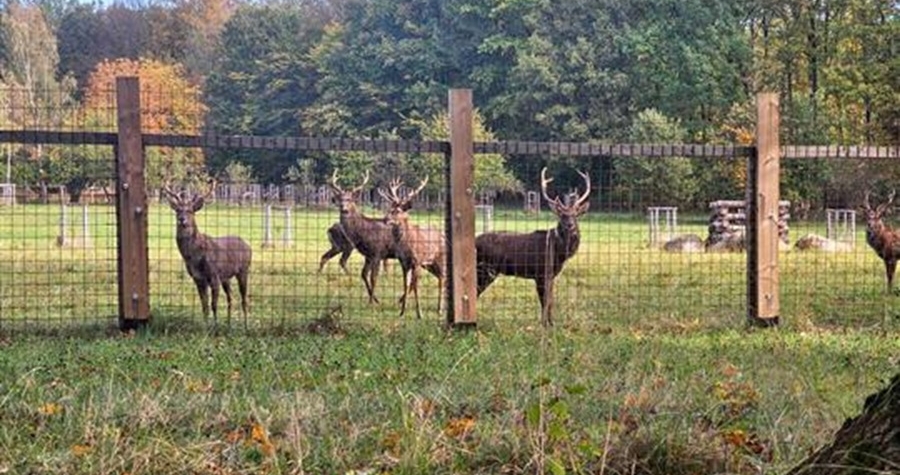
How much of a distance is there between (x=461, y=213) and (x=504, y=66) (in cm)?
5151

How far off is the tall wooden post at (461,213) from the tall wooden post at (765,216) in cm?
246

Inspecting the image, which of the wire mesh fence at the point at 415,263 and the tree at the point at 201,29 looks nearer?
the wire mesh fence at the point at 415,263

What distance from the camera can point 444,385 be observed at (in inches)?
197

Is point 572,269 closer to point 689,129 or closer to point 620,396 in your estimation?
point 620,396

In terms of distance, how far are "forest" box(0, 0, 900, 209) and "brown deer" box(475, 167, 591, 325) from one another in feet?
57.7

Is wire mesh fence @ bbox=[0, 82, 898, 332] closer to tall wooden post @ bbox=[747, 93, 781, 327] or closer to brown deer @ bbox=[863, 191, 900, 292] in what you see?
tall wooden post @ bbox=[747, 93, 781, 327]

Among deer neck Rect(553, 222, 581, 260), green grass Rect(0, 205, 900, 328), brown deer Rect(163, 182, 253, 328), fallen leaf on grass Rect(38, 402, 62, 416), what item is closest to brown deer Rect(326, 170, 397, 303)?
green grass Rect(0, 205, 900, 328)

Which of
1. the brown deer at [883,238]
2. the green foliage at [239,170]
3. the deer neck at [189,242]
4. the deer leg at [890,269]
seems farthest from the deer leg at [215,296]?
the brown deer at [883,238]

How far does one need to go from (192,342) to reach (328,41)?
57901 mm

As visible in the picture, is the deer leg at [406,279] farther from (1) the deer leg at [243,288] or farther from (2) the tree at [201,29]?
(2) the tree at [201,29]

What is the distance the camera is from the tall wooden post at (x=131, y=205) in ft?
25.8

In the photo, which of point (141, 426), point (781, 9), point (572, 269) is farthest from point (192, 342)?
point (781, 9)

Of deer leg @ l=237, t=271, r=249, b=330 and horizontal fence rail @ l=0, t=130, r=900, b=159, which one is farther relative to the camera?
deer leg @ l=237, t=271, r=249, b=330

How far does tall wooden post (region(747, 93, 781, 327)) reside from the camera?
8.78 metres
